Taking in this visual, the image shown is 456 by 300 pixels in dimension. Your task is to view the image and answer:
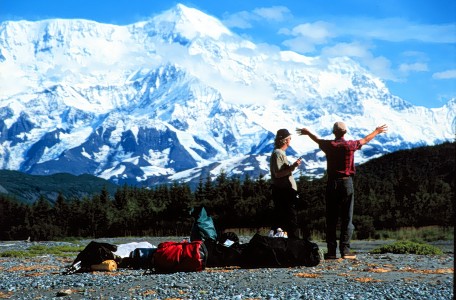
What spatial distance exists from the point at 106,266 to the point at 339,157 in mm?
5525

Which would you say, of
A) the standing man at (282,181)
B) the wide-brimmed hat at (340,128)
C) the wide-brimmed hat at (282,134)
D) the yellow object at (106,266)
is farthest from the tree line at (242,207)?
the wide-brimmed hat at (282,134)

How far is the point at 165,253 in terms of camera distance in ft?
47.1

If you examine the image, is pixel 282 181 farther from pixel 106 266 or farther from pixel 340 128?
pixel 106 266

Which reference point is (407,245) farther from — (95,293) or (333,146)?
(95,293)

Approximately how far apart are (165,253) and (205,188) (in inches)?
2377

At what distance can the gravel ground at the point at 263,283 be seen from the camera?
1080 centimetres

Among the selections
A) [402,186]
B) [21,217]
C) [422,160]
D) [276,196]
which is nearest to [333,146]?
[276,196]

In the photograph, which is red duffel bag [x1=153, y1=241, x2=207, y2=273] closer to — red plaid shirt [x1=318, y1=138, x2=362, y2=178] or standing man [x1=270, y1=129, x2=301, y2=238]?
standing man [x1=270, y1=129, x2=301, y2=238]

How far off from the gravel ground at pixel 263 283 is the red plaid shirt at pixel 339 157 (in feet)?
6.26

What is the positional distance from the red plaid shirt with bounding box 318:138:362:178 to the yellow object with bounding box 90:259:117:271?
16.6 feet

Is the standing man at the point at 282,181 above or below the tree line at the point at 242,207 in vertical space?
below

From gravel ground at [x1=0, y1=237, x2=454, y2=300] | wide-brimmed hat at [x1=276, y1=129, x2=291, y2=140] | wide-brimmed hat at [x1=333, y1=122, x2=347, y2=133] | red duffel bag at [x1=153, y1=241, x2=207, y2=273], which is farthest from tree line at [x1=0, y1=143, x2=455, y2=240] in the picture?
red duffel bag at [x1=153, y1=241, x2=207, y2=273]

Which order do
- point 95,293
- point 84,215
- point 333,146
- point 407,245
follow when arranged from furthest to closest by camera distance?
point 84,215 < point 407,245 < point 333,146 < point 95,293

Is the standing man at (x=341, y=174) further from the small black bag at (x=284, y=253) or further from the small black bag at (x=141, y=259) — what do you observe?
the small black bag at (x=141, y=259)
